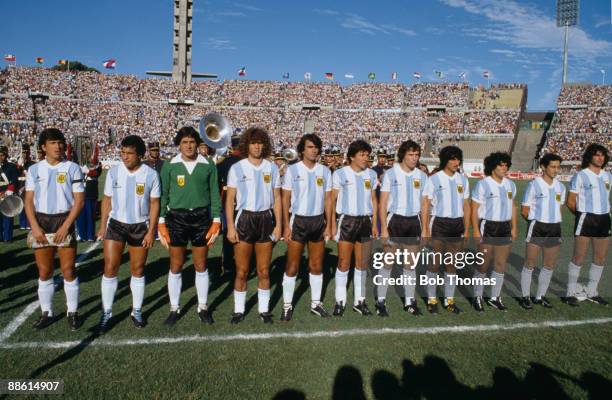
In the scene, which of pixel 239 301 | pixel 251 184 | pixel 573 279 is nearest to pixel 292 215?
pixel 251 184

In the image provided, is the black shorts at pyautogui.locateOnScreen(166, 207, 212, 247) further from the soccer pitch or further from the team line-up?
the soccer pitch

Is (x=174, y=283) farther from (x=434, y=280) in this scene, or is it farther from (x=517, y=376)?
(x=517, y=376)

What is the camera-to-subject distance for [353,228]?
5039 millimetres

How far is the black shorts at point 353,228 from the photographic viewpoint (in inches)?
199

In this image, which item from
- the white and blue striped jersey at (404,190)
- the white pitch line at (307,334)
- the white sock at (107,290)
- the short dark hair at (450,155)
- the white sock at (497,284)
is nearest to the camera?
the white pitch line at (307,334)

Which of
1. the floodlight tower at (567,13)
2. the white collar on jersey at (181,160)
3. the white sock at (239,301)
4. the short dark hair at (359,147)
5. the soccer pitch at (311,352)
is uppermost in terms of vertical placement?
the floodlight tower at (567,13)

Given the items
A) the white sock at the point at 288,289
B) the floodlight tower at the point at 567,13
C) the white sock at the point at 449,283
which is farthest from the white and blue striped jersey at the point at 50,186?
the floodlight tower at the point at 567,13

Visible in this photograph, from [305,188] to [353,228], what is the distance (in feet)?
2.61

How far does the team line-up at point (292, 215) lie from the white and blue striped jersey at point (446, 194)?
0.7 inches

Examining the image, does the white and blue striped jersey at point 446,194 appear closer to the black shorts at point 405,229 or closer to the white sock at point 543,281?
the black shorts at point 405,229

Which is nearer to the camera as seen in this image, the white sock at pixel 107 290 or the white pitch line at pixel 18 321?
the white pitch line at pixel 18 321

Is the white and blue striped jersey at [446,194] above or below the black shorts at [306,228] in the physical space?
above

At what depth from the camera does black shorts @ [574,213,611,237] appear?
5605mm

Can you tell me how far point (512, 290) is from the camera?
6.28 metres
